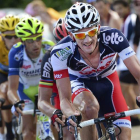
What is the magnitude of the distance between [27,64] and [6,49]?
1.35 metres

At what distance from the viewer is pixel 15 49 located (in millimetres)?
→ 7766

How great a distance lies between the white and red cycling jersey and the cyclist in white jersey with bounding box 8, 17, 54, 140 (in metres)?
1.46

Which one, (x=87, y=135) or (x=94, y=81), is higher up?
(x=94, y=81)

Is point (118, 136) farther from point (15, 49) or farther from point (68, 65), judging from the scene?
point (15, 49)

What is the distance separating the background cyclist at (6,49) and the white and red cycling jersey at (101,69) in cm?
278

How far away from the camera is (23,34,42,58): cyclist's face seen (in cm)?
759

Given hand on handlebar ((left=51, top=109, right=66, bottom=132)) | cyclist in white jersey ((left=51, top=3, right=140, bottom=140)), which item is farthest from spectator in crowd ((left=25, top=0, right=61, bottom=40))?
hand on handlebar ((left=51, top=109, right=66, bottom=132))

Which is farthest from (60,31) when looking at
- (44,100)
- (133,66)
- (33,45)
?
(133,66)

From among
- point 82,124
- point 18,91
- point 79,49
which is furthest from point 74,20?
point 18,91

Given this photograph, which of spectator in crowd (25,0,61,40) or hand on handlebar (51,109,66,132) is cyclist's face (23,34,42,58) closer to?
hand on handlebar (51,109,66,132)

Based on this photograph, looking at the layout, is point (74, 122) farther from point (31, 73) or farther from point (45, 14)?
point (45, 14)

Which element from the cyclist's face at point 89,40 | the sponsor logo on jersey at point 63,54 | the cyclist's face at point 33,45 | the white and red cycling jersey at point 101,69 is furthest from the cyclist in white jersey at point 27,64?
the cyclist's face at point 89,40

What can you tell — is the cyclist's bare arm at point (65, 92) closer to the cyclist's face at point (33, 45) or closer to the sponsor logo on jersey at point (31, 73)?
the cyclist's face at point (33, 45)

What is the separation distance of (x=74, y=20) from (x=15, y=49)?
2.16 meters
